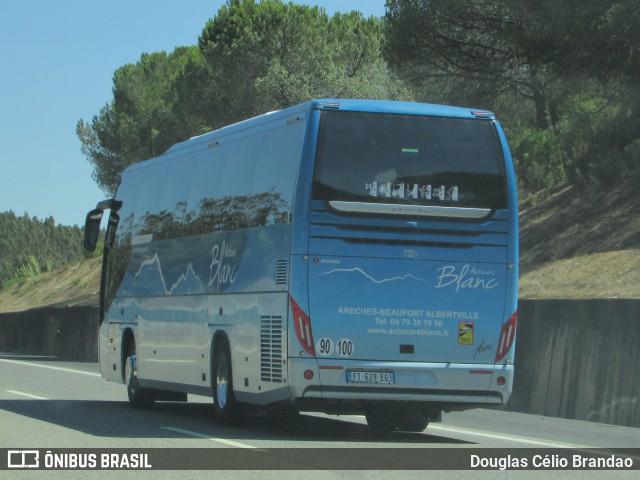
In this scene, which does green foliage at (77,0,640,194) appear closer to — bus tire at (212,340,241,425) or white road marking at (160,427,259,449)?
bus tire at (212,340,241,425)

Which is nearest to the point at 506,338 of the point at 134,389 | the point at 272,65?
the point at 134,389

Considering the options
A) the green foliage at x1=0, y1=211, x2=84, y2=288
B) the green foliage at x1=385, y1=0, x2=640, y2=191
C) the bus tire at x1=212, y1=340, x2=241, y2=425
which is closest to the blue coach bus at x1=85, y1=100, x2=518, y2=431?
the bus tire at x1=212, y1=340, x2=241, y2=425

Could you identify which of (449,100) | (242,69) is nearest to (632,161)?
(449,100)

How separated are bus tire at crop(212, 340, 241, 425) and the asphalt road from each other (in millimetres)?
184

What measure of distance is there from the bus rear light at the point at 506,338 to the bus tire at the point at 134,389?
6473mm

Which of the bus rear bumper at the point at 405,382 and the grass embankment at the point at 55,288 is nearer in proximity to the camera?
the bus rear bumper at the point at 405,382

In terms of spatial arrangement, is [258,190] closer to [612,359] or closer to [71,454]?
[71,454]

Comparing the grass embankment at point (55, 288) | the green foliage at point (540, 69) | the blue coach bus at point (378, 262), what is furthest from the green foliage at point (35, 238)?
the blue coach bus at point (378, 262)

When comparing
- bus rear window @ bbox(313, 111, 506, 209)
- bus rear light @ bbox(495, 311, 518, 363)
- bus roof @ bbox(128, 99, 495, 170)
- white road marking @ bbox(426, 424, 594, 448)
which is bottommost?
white road marking @ bbox(426, 424, 594, 448)

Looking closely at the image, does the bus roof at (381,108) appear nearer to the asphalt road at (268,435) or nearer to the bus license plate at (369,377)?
the bus license plate at (369,377)

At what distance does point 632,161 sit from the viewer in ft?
122

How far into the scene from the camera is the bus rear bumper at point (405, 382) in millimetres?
12703

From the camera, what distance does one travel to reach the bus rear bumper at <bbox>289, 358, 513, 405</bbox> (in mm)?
12703

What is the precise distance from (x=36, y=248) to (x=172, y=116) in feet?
406
